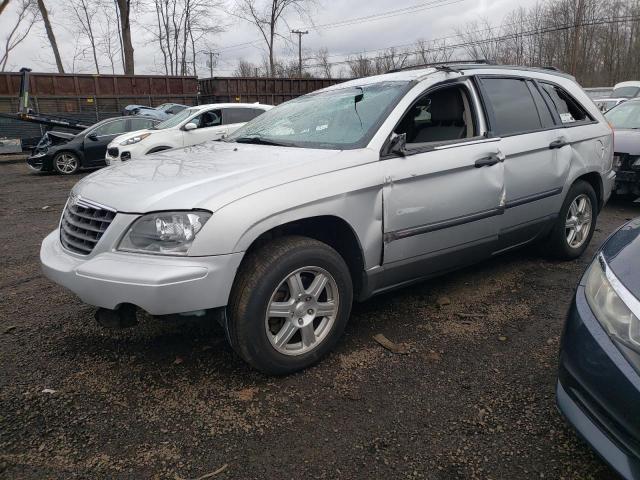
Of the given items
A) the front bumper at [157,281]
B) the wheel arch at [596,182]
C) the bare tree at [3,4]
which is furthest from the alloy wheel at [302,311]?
the bare tree at [3,4]

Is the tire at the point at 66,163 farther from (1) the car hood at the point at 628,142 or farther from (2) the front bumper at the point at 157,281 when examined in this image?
(1) the car hood at the point at 628,142

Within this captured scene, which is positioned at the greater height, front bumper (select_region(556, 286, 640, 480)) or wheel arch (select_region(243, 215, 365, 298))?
wheel arch (select_region(243, 215, 365, 298))

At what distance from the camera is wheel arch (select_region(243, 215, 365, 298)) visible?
2583 millimetres

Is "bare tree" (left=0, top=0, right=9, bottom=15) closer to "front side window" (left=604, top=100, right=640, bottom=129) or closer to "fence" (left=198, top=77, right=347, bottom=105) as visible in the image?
"fence" (left=198, top=77, right=347, bottom=105)

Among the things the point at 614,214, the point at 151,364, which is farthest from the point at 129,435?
the point at 614,214

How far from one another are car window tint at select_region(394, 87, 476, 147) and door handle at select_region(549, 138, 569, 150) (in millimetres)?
867

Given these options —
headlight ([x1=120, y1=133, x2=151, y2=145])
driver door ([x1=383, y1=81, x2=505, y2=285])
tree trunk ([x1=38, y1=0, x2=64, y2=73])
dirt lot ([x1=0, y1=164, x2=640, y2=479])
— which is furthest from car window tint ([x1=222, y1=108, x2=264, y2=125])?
tree trunk ([x1=38, y1=0, x2=64, y2=73])

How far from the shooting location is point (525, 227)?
3785 mm

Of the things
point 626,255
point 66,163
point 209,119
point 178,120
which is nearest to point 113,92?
point 66,163

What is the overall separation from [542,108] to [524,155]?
678mm

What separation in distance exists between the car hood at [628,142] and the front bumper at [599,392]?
571cm

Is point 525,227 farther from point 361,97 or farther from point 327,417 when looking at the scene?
point 327,417

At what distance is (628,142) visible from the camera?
6.62 meters

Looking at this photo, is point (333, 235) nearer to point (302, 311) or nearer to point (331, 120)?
point (302, 311)
